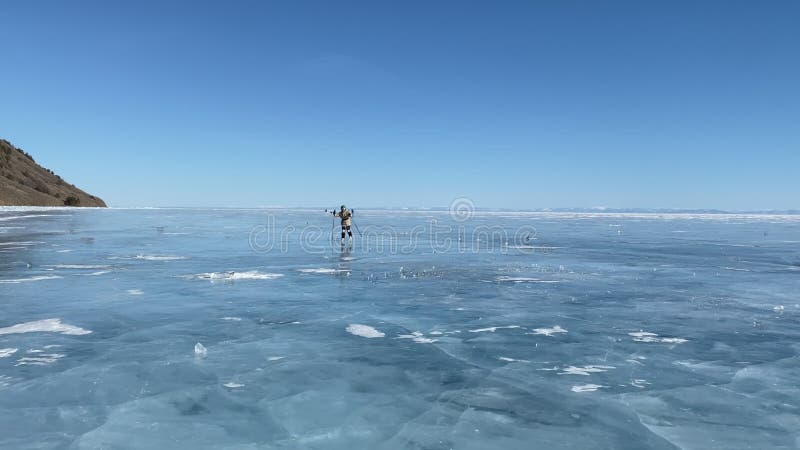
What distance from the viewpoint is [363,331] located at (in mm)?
8469

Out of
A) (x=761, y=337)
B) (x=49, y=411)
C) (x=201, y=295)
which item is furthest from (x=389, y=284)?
(x=49, y=411)

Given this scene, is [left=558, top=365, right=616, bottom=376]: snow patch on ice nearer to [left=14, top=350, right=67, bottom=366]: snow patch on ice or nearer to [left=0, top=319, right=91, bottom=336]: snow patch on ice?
[left=14, top=350, right=67, bottom=366]: snow patch on ice

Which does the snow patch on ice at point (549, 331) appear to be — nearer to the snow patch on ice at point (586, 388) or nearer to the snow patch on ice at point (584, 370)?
the snow patch on ice at point (584, 370)

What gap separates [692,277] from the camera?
15.1 m

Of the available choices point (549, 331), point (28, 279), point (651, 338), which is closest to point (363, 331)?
point (549, 331)

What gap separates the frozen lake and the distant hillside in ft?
284

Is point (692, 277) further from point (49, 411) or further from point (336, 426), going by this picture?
point (49, 411)

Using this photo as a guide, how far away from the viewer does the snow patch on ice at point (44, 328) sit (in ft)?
26.3

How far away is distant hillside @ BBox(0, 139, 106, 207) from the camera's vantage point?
83.5m

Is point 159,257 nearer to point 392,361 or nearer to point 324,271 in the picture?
point 324,271

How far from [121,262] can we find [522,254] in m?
15.2

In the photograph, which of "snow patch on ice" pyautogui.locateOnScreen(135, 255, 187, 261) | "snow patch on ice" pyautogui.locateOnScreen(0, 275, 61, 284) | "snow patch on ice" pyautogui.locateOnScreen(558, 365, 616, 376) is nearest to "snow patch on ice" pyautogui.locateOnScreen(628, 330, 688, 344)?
"snow patch on ice" pyautogui.locateOnScreen(558, 365, 616, 376)

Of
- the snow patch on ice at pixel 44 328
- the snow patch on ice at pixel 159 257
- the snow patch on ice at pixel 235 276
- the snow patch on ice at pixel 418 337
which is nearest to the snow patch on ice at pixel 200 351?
the snow patch on ice at pixel 44 328

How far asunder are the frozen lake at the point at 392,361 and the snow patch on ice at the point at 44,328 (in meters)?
0.06
